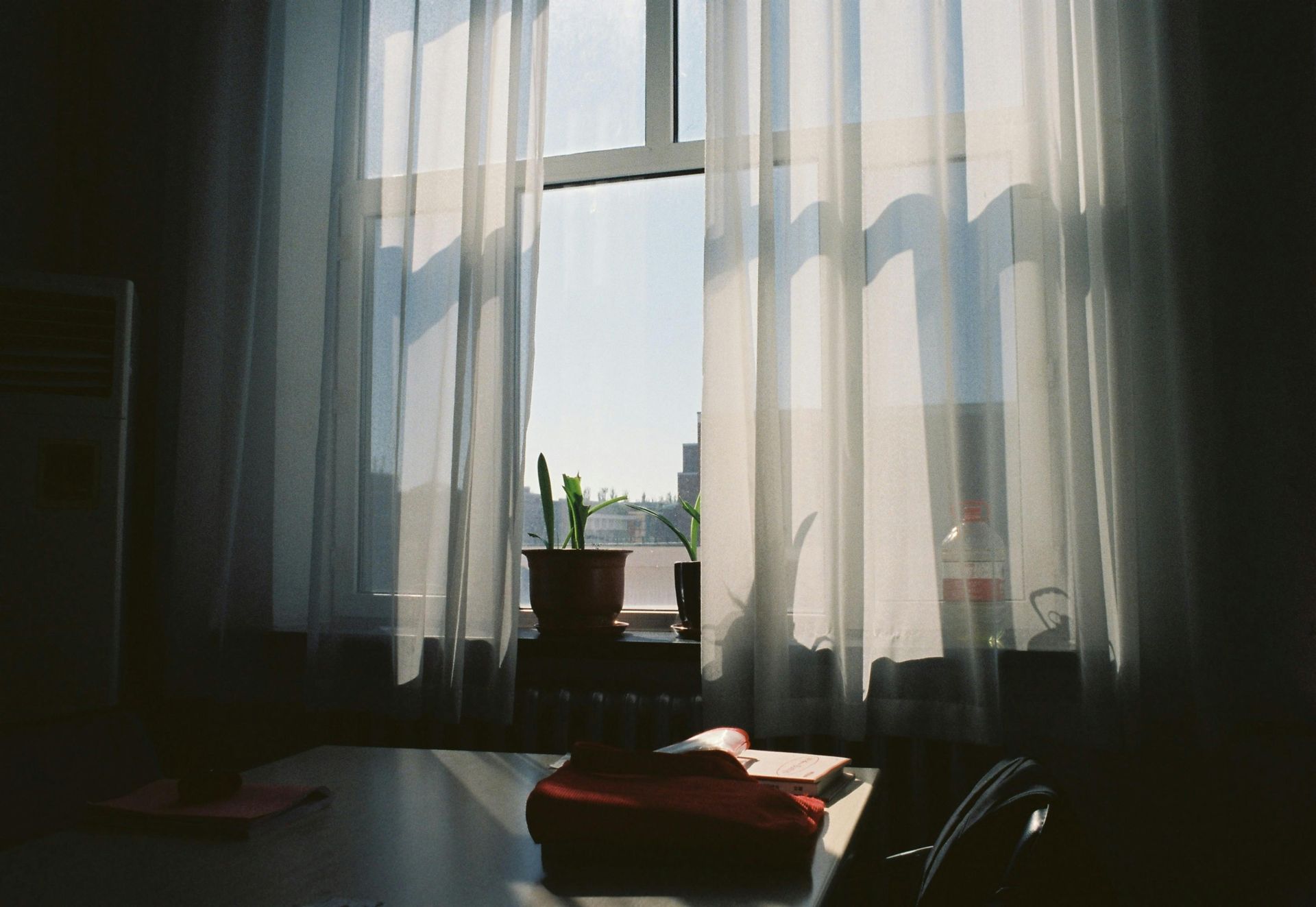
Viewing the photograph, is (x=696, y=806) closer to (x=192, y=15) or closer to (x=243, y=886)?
(x=243, y=886)

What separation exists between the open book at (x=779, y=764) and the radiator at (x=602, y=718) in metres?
0.56

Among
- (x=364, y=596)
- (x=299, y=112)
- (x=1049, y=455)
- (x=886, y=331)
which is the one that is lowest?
(x=364, y=596)

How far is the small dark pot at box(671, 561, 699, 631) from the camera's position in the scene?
201 centimetres

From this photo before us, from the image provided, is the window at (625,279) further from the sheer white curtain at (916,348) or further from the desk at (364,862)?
the desk at (364,862)

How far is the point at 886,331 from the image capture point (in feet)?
6.02

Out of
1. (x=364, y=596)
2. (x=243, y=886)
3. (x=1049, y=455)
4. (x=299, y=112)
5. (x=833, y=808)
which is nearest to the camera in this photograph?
(x=243, y=886)

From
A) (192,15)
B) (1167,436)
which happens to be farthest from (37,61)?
(1167,436)

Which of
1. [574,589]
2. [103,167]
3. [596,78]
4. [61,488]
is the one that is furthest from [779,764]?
[103,167]

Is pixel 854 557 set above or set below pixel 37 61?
below

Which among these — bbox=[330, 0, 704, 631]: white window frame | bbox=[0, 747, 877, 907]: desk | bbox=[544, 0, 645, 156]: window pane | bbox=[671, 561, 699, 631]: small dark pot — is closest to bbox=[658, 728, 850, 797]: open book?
bbox=[0, 747, 877, 907]: desk

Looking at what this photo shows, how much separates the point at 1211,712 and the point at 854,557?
2.10 feet

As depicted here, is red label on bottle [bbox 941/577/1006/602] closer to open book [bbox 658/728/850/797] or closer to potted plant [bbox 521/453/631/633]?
open book [bbox 658/728/850/797]

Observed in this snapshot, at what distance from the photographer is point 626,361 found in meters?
2.29

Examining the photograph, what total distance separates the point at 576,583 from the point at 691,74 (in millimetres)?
1258
